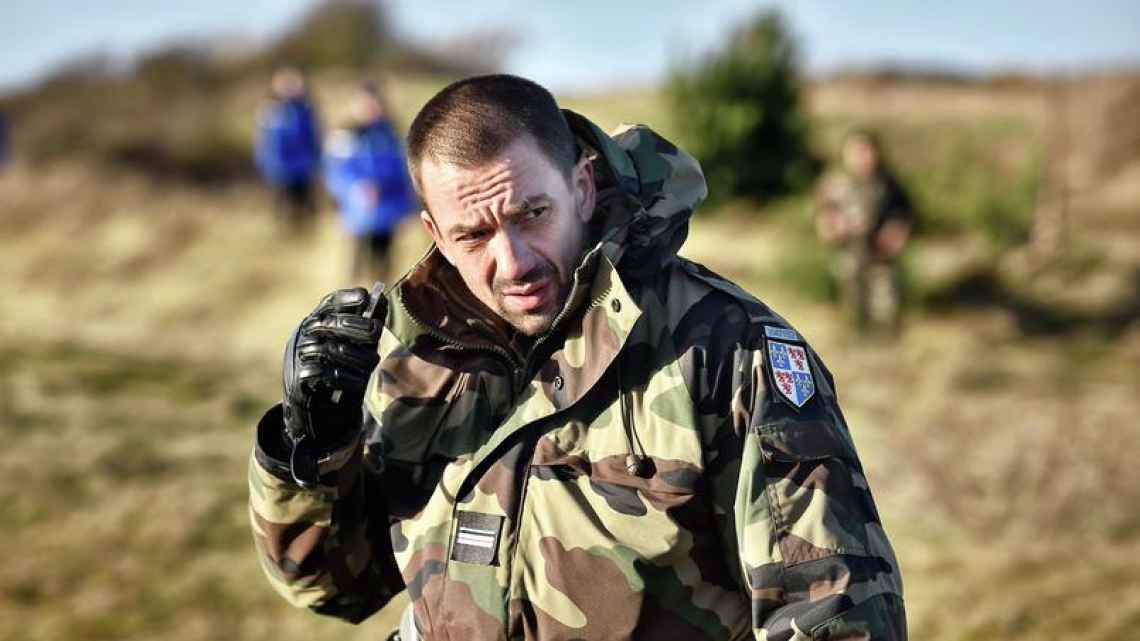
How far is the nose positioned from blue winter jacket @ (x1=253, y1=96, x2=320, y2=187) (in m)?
11.6

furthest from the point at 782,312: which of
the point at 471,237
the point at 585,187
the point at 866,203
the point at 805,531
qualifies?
the point at 805,531

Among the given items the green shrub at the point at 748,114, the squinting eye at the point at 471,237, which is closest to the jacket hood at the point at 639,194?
the squinting eye at the point at 471,237

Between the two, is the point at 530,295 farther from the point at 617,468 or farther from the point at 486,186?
the point at 617,468

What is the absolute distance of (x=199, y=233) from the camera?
16766 mm

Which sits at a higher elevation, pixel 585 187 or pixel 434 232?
pixel 585 187

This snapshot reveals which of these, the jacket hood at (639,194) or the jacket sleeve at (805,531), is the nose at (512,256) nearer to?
the jacket hood at (639,194)

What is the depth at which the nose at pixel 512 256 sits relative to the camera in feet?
7.47

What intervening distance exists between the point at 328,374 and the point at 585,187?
623mm

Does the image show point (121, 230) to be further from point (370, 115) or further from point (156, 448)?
point (156, 448)

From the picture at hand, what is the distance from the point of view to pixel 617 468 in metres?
2.13

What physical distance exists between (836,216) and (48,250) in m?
Answer: 10.6

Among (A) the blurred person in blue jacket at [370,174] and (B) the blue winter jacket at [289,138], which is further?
(B) the blue winter jacket at [289,138]

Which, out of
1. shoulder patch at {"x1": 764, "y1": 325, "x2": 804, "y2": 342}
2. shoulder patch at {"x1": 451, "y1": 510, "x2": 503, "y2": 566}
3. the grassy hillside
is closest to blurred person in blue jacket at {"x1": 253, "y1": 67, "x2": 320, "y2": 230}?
the grassy hillside

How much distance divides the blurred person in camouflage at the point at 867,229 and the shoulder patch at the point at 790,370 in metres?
8.43
